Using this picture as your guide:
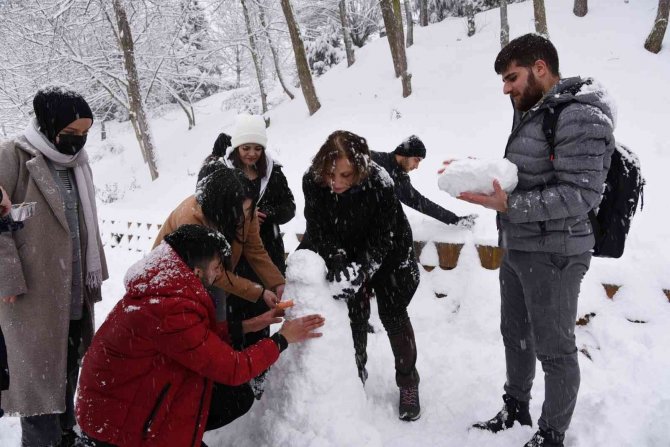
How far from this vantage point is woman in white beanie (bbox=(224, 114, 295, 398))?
116 inches

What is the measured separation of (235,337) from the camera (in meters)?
2.44

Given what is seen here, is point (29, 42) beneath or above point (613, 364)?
above

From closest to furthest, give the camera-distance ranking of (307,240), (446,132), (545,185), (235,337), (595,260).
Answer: (545,185)
(235,337)
(307,240)
(595,260)
(446,132)

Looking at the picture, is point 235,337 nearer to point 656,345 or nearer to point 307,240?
point 307,240

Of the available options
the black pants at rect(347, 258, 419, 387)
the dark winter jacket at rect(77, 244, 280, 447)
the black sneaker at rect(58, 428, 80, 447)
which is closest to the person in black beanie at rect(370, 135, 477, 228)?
the black pants at rect(347, 258, 419, 387)

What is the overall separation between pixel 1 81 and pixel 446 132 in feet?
52.6

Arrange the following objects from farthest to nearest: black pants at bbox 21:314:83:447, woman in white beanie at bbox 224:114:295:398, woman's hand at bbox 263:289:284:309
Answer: woman in white beanie at bbox 224:114:295:398
woman's hand at bbox 263:289:284:309
black pants at bbox 21:314:83:447

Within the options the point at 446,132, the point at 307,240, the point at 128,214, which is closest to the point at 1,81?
the point at 128,214

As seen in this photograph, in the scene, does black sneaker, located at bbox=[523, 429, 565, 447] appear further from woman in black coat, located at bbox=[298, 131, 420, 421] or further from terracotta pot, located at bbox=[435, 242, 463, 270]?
terracotta pot, located at bbox=[435, 242, 463, 270]

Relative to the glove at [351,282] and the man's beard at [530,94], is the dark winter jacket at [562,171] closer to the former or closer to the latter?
the man's beard at [530,94]

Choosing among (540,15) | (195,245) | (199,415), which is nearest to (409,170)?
(195,245)

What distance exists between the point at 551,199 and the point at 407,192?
2.07m

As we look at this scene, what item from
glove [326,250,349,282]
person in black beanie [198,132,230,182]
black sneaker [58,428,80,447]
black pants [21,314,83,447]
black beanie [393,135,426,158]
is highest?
person in black beanie [198,132,230,182]

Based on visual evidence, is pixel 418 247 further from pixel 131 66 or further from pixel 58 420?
pixel 131 66
